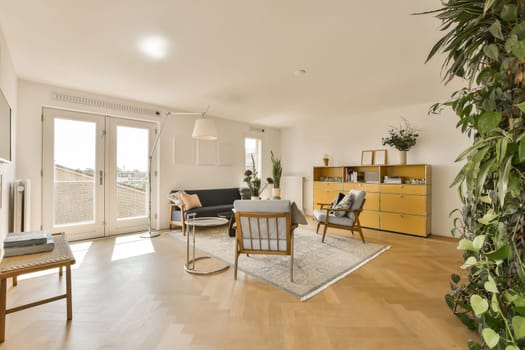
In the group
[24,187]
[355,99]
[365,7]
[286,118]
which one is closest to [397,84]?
[355,99]

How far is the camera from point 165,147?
524 centimetres

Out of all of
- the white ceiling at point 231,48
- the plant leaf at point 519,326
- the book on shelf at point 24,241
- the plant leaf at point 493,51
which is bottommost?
the book on shelf at point 24,241

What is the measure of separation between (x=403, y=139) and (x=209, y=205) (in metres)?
4.20

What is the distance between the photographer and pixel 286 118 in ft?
20.6

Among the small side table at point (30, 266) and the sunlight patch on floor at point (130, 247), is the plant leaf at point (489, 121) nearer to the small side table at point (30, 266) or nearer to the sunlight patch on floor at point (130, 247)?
the small side table at point (30, 266)

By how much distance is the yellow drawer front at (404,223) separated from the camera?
4.60m

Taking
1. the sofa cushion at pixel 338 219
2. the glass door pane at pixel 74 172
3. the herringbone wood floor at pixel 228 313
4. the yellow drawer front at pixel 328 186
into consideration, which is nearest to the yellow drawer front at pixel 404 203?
the yellow drawer front at pixel 328 186

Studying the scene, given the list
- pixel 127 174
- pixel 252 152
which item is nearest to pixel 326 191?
pixel 252 152

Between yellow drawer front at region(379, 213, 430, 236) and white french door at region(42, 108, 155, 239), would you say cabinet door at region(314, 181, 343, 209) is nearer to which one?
yellow drawer front at region(379, 213, 430, 236)

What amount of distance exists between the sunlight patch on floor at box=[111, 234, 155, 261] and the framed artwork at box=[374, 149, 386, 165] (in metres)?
4.71

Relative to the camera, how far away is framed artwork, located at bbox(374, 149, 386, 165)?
5.40m

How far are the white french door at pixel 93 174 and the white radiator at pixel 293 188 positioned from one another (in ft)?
12.0

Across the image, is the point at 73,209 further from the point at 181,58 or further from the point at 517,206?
the point at 517,206

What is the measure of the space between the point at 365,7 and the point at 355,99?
2.72 m
